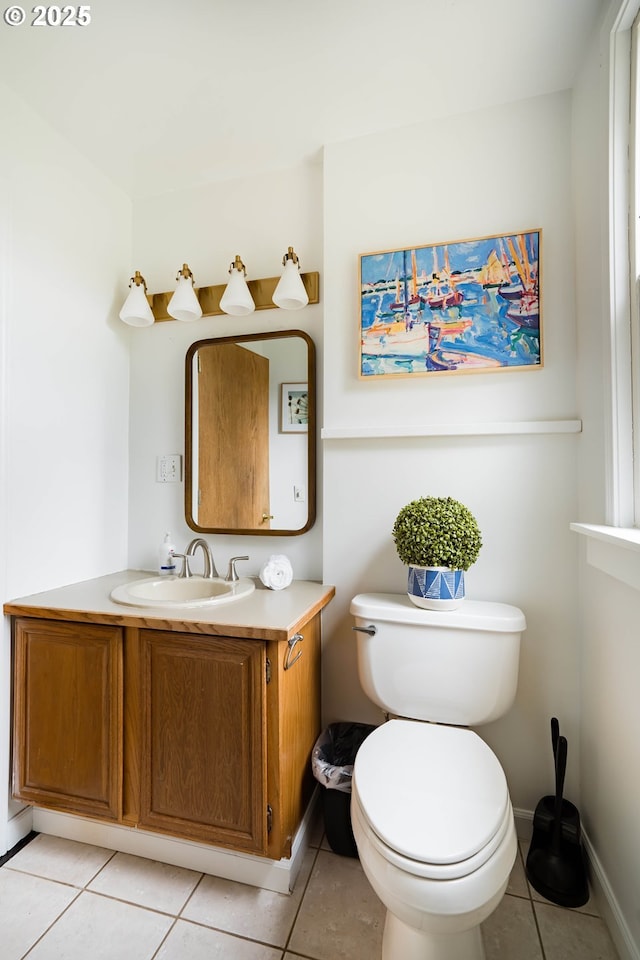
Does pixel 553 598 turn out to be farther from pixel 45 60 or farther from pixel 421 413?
pixel 45 60

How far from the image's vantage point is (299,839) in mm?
1308

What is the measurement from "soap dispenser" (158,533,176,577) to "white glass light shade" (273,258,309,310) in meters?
1.06

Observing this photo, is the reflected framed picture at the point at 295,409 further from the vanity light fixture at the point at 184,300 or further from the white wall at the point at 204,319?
the vanity light fixture at the point at 184,300

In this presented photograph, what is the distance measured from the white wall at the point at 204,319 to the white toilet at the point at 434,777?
49 centimetres

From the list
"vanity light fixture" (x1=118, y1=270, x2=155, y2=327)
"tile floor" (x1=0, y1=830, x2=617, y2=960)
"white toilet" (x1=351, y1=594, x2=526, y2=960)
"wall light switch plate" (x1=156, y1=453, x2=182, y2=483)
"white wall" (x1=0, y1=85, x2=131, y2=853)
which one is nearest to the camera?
"white toilet" (x1=351, y1=594, x2=526, y2=960)

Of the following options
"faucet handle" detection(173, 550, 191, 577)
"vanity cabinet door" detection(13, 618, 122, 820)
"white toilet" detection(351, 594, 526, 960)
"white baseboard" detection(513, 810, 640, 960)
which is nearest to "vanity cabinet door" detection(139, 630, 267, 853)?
"vanity cabinet door" detection(13, 618, 122, 820)

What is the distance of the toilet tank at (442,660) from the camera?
127cm

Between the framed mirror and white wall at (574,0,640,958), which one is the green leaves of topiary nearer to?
white wall at (574,0,640,958)

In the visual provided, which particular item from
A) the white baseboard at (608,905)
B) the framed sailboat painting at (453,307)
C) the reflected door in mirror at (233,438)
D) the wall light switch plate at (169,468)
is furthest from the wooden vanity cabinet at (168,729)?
the framed sailboat painting at (453,307)

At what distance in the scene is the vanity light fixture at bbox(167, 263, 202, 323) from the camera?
1.73 meters

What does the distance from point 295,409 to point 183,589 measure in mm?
808

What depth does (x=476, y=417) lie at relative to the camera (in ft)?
4.89

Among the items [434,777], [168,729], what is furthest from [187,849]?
[434,777]

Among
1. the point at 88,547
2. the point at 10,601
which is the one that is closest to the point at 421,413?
the point at 88,547
